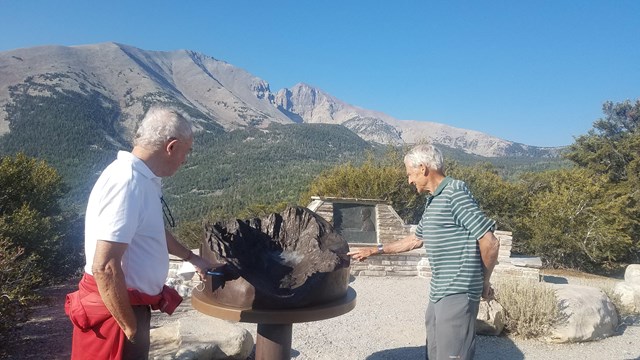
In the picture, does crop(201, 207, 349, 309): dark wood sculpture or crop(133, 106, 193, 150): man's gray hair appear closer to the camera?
crop(133, 106, 193, 150): man's gray hair

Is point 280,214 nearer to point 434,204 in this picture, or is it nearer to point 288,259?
point 288,259

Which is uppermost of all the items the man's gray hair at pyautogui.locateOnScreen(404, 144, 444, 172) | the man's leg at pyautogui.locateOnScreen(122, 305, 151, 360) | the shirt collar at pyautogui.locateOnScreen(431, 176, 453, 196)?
the man's gray hair at pyautogui.locateOnScreen(404, 144, 444, 172)

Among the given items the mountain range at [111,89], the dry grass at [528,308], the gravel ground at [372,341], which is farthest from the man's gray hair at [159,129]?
the mountain range at [111,89]

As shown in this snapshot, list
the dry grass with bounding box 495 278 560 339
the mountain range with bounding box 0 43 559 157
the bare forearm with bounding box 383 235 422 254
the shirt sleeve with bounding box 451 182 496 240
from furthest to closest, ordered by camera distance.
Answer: the mountain range with bounding box 0 43 559 157 < the dry grass with bounding box 495 278 560 339 < the bare forearm with bounding box 383 235 422 254 < the shirt sleeve with bounding box 451 182 496 240

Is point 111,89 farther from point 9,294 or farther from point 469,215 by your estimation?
point 469,215

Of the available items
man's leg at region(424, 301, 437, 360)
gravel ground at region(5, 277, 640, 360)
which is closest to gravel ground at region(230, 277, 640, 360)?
gravel ground at region(5, 277, 640, 360)

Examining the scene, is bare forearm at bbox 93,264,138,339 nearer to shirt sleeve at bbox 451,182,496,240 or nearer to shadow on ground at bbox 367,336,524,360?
shirt sleeve at bbox 451,182,496,240

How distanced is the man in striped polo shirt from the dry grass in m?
3.27

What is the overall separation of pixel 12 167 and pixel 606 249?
1573 cm

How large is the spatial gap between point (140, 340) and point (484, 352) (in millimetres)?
4379

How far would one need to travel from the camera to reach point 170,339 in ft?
14.8

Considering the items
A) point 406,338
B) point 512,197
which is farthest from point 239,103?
point 406,338

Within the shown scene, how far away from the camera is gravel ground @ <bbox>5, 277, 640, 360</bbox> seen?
5145 mm

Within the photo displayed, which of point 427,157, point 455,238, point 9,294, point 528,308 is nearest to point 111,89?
point 9,294
